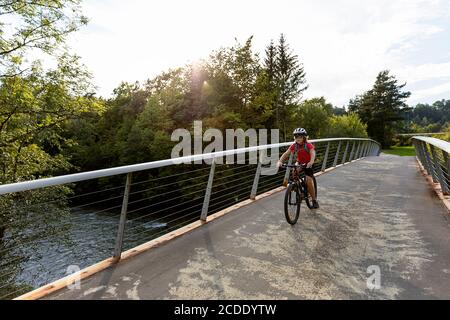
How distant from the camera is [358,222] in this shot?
5.98 m

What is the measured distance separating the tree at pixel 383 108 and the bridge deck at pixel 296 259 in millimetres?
75341

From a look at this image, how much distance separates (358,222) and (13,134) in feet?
44.8

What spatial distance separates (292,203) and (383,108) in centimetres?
7881

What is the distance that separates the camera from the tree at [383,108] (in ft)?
246

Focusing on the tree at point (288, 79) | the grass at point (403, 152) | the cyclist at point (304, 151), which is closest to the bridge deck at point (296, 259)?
the cyclist at point (304, 151)

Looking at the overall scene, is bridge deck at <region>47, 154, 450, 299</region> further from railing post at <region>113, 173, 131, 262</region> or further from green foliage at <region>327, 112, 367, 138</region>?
green foliage at <region>327, 112, 367, 138</region>

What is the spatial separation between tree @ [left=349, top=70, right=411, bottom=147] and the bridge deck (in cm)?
7534

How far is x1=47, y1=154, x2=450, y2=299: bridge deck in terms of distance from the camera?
11.3 ft

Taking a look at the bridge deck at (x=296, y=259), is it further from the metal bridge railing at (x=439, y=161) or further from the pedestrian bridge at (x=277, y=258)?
the metal bridge railing at (x=439, y=161)

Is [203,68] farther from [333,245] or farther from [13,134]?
[333,245]

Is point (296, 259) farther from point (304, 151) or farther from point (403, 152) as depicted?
point (403, 152)

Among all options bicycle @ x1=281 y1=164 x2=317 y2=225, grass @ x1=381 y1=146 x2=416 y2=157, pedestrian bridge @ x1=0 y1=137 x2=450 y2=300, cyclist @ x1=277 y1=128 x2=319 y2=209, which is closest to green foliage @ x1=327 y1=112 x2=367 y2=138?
grass @ x1=381 y1=146 x2=416 y2=157

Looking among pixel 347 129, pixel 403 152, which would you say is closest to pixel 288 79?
pixel 347 129
